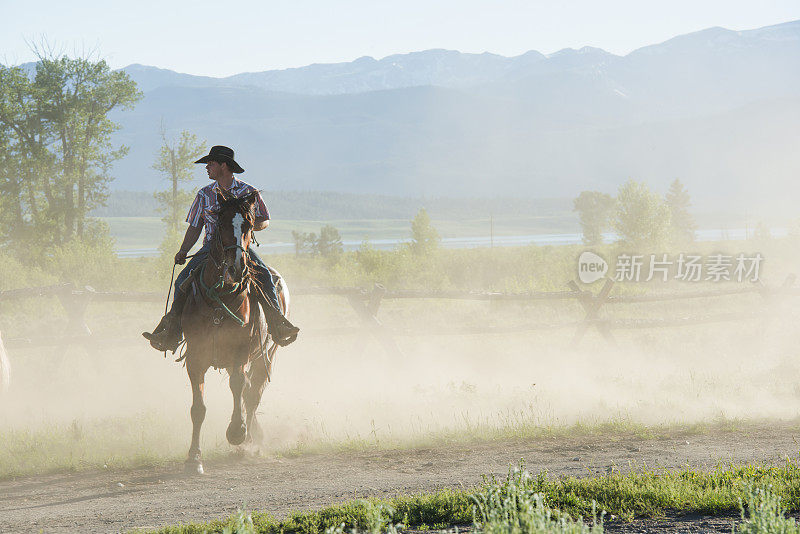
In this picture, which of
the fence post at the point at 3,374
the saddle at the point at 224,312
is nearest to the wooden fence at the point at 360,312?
the fence post at the point at 3,374

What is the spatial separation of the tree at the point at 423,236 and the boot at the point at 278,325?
124ft

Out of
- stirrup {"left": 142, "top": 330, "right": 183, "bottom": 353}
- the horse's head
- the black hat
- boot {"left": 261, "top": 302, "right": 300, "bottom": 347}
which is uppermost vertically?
the black hat

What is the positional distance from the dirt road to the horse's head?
7.88ft

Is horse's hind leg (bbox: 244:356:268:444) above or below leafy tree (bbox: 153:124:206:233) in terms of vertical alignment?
below

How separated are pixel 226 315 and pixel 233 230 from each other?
3.52 ft

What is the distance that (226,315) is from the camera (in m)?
8.02

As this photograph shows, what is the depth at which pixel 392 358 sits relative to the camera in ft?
48.9

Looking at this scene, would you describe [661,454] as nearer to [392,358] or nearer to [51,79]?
[392,358]

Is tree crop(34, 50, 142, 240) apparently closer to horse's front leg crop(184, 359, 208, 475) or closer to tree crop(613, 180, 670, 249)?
A: tree crop(613, 180, 670, 249)

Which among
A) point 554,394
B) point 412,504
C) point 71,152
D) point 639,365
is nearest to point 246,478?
point 412,504

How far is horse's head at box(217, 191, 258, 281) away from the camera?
7582mm

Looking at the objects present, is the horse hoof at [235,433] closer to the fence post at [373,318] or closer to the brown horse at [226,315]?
the brown horse at [226,315]

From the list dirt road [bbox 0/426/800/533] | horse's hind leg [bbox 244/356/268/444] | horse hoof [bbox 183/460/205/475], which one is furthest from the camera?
horse's hind leg [bbox 244/356/268/444]
